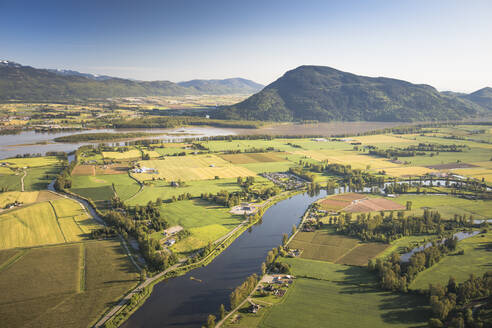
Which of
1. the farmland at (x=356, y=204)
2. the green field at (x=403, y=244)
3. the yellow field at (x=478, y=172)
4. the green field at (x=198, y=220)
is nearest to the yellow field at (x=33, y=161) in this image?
the green field at (x=198, y=220)

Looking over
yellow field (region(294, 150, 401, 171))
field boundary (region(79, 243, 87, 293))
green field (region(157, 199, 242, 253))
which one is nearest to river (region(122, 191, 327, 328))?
green field (region(157, 199, 242, 253))

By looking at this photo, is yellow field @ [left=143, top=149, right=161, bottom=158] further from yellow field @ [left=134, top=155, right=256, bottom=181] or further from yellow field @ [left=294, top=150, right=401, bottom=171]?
A: yellow field @ [left=294, top=150, right=401, bottom=171]

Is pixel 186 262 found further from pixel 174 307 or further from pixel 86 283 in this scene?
pixel 86 283

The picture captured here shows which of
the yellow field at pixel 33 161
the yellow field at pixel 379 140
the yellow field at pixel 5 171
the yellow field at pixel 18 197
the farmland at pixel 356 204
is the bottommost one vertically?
the yellow field at pixel 18 197

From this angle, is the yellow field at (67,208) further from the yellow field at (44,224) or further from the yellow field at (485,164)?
the yellow field at (485,164)

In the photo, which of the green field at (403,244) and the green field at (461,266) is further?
the green field at (403,244)

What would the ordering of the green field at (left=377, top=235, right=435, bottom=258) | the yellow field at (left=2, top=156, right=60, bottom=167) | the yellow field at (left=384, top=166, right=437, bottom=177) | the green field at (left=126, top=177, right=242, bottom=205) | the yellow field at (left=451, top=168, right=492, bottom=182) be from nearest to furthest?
1. the green field at (left=377, top=235, right=435, bottom=258)
2. the green field at (left=126, top=177, right=242, bottom=205)
3. the yellow field at (left=451, top=168, right=492, bottom=182)
4. the yellow field at (left=384, top=166, right=437, bottom=177)
5. the yellow field at (left=2, top=156, right=60, bottom=167)

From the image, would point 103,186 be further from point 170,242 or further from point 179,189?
point 170,242
